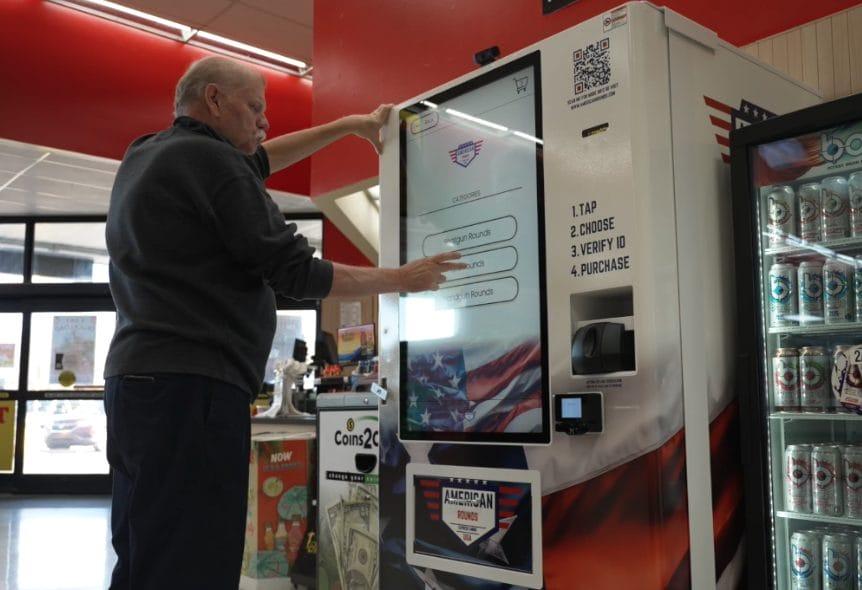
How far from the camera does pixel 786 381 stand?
7.04 ft

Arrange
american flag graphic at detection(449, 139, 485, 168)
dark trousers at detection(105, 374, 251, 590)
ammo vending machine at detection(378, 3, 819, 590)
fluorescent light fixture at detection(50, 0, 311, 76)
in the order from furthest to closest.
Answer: fluorescent light fixture at detection(50, 0, 311, 76), american flag graphic at detection(449, 139, 485, 168), ammo vending machine at detection(378, 3, 819, 590), dark trousers at detection(105, 374, 251, 590)

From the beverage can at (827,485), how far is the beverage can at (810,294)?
34 cm

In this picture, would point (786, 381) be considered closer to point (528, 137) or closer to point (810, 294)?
point (810, 294)

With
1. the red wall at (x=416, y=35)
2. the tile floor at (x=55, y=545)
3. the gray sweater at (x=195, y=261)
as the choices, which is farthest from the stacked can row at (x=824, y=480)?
the tile floor at (x=55, y=545)

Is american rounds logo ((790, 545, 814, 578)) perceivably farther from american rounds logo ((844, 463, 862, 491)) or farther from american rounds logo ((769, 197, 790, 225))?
american rounds logo ((769, 197, 790, 225))

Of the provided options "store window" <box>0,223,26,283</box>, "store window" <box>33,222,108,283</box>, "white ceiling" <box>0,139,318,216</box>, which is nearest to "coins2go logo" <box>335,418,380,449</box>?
"white ceiling" <box>0,139,318,216</box>

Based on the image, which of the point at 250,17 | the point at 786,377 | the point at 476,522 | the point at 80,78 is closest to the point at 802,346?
the point at 786,377

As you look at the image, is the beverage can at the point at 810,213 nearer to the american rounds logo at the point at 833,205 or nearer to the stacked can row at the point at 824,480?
the american rounds logo at the point at 833,205

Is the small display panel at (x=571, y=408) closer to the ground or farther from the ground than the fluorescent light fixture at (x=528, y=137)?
closer to the ground

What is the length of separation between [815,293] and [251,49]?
6.19 meters

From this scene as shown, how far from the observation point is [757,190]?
2.12 meters

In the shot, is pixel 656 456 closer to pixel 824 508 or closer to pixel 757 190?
pixel 824 508

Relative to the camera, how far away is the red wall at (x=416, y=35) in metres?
3.02

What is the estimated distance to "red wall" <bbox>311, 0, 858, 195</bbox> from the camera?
302cm
